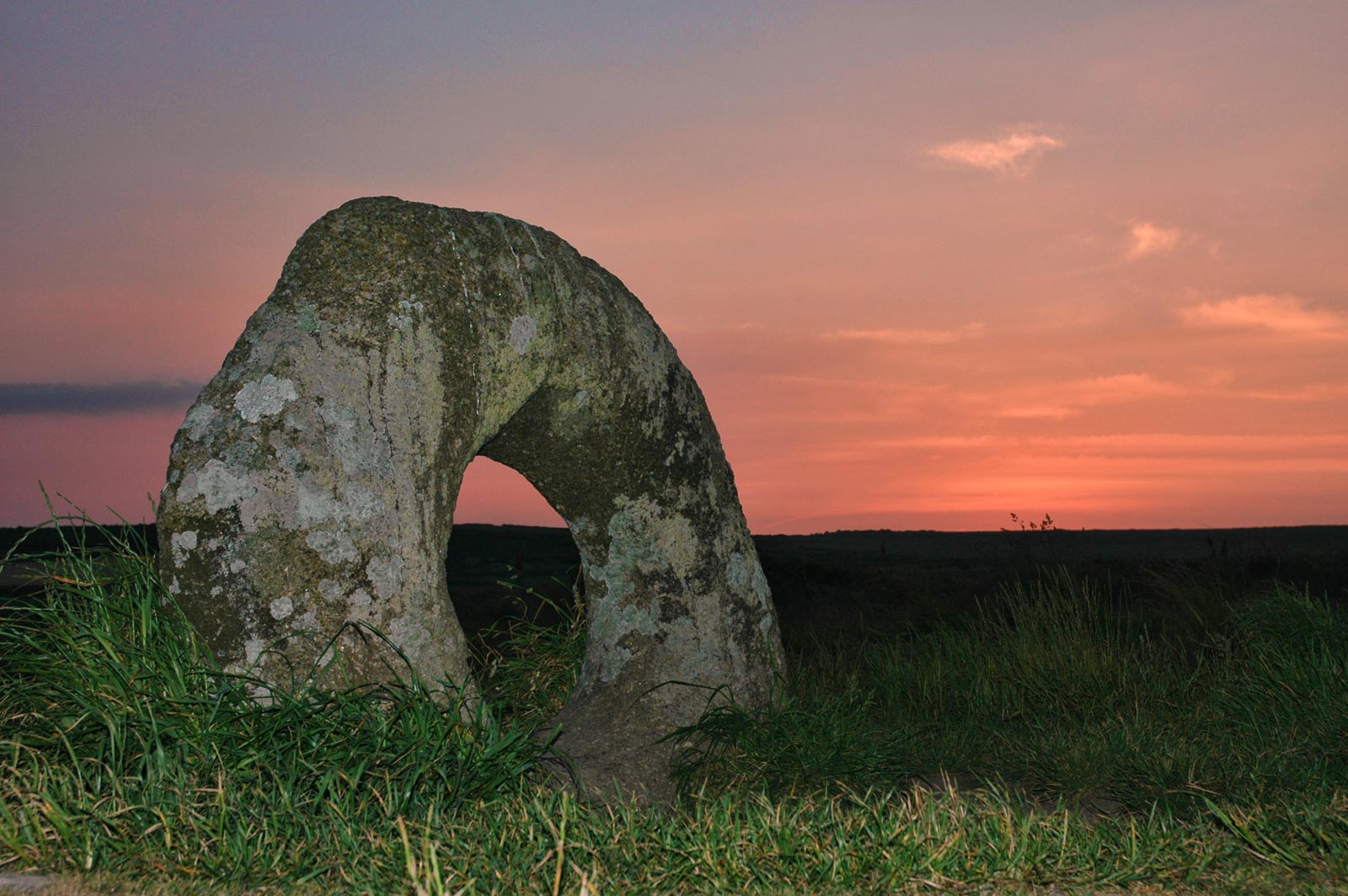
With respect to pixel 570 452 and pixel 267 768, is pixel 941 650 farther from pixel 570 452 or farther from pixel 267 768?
pixel 267 768

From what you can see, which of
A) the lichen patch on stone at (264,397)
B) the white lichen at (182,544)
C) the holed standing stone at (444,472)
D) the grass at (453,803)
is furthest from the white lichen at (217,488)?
the grass at (453,803)

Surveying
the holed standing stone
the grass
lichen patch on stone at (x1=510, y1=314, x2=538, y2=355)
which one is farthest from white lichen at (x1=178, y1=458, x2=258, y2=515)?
lichen patch on stone at (x1=510, y1=314, x2=538, y2=355)

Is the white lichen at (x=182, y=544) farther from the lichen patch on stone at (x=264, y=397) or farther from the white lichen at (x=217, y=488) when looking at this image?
the lichen patch on stone at (x=264, y=397)

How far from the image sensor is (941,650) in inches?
372

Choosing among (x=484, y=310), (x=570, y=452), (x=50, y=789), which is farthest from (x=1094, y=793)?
(x=50, y=789)

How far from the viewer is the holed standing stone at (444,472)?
4035 millimetres

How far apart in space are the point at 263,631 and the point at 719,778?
2.37 meters

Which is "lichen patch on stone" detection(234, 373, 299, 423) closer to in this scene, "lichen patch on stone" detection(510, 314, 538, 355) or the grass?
the grass

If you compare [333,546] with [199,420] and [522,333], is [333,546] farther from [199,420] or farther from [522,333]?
[522,333]

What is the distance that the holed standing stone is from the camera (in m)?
4.04

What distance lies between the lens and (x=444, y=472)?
462cm

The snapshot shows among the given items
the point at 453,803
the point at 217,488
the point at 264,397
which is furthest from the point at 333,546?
the point at 453,803

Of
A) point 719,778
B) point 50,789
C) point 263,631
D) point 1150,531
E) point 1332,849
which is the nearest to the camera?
point 50,789

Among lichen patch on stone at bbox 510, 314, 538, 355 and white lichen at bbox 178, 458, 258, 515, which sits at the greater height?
lichen patch on stone at bbox 510, 314, 538, 355
